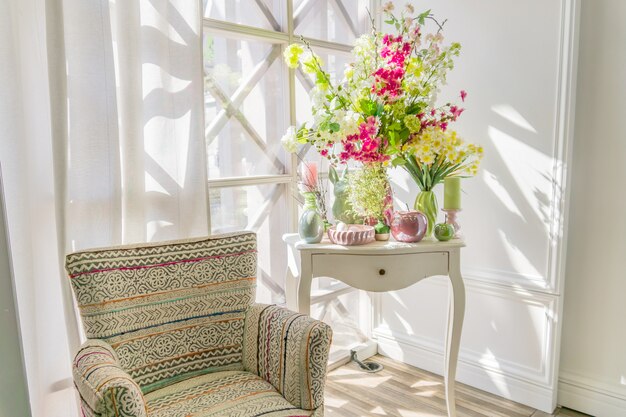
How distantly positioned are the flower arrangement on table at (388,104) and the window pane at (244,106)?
347mm

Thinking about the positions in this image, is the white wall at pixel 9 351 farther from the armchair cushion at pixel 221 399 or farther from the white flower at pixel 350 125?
the white flower at pixel 350 125

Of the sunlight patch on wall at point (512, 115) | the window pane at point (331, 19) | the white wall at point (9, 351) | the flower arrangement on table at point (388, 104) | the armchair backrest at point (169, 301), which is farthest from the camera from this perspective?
the window pane at point (331, 19)

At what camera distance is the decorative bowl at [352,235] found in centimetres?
180

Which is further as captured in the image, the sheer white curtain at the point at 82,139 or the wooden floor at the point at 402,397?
the wooden floor at the point at 402,397

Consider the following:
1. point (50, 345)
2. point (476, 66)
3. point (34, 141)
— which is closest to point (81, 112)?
point (34, 141)

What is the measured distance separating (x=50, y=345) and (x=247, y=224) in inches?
37.7

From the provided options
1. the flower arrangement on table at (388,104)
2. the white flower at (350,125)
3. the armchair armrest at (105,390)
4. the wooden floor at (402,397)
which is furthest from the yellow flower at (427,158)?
the armchair armrest at (105,390)

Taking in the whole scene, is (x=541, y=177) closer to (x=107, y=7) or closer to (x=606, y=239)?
(x=606, y=239)

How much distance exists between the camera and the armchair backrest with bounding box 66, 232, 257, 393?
4.59ft

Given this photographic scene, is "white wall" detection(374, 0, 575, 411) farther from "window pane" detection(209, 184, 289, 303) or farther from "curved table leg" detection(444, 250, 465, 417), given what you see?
"window pane" detection(209, 184, 289, 303)

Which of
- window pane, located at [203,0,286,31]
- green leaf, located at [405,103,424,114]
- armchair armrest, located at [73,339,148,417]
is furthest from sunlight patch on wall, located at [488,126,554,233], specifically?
armchair armrest, located at [73,339,148,417]

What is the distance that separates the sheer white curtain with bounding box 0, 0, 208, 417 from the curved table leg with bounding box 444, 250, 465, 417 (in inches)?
42.2

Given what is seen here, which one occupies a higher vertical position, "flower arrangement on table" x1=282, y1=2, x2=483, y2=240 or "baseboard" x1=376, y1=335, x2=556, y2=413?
"flower arrangement on table" x1=282, y1=2, x2=483, y2=240

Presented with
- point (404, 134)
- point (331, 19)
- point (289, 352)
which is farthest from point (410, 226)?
point (331, 19)
